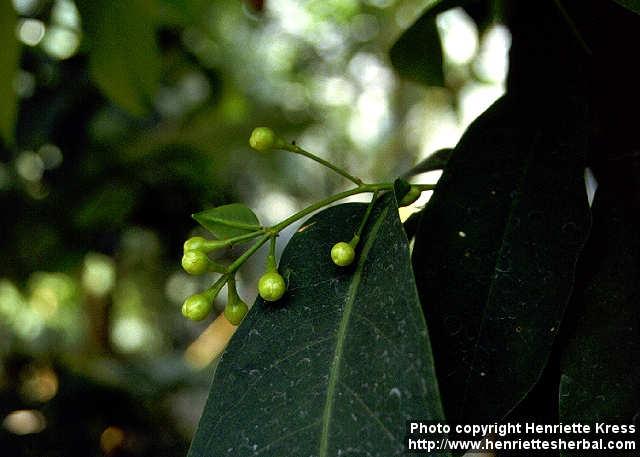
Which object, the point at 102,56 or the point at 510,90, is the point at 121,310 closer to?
the point at 102,56

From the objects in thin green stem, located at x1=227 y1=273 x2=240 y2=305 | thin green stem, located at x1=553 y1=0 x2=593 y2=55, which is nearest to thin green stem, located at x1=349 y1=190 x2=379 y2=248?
thin green stem, located at x1=227 y1=273 x2=240 y2=305

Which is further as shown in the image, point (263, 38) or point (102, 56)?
point (263, 38)

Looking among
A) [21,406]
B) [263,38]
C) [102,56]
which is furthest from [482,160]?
[263,38]

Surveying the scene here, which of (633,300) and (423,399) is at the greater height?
(633,300)

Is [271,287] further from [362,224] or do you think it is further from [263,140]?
[263,140]

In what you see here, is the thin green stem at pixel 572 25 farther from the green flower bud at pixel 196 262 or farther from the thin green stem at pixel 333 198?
the green flower bud at pixel 196 262

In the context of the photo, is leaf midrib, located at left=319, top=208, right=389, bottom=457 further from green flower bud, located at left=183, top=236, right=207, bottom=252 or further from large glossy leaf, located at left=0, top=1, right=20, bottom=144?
large glossy leaf, located at left=0, top=1, right=20, bottom=144
